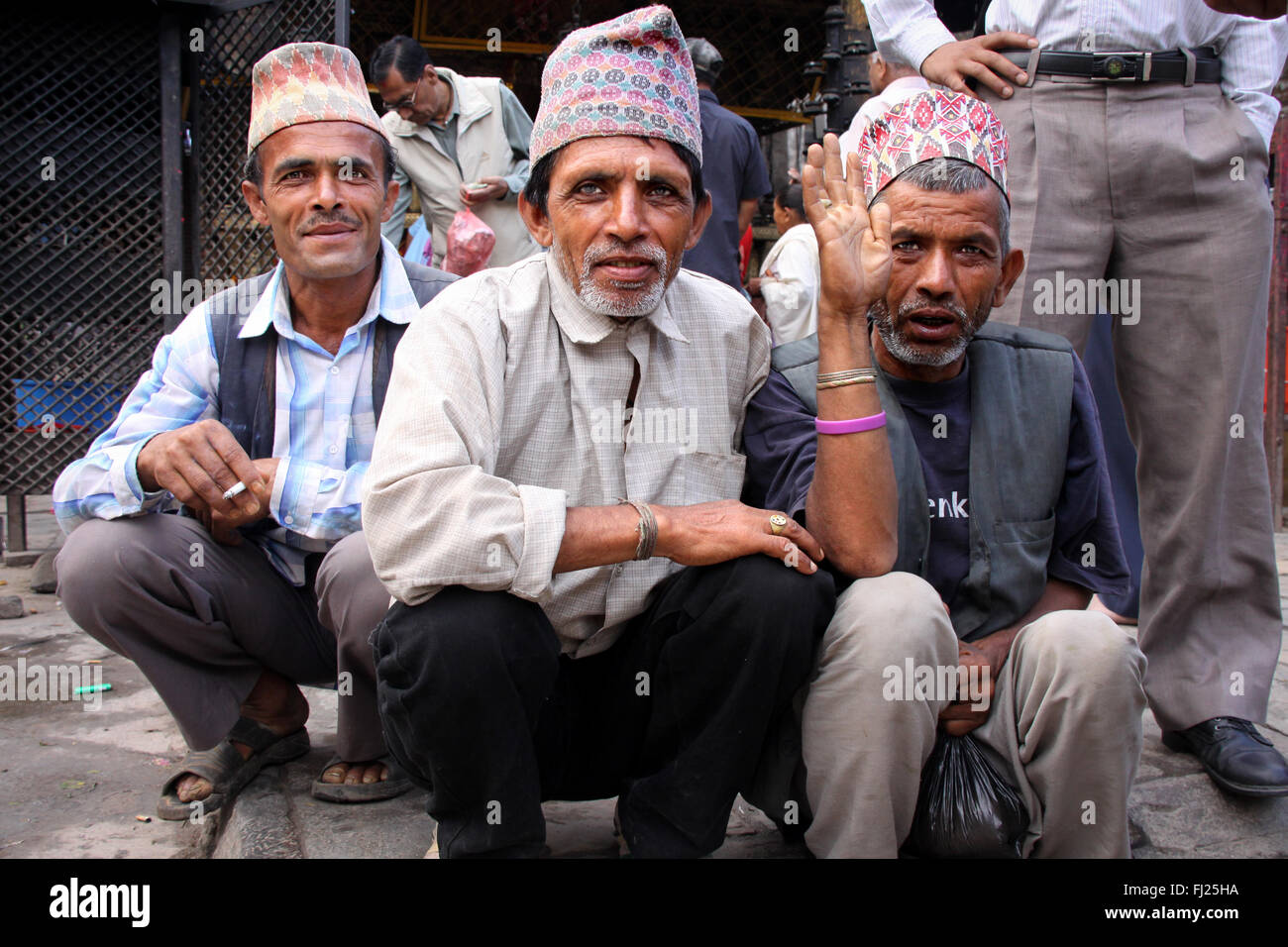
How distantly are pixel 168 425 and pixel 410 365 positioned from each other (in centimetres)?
92

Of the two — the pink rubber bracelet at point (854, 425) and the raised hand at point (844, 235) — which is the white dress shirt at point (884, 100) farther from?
the pink rubber bracelet at point (854, 425)

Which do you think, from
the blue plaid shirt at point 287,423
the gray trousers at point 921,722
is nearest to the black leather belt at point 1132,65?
the gray trousers at point 921,722

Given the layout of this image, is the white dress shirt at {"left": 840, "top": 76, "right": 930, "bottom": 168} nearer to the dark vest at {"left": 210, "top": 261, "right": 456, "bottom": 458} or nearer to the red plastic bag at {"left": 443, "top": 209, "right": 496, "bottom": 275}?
the red plastic bag at {"left": 443, "top": 209, "right": 496, "bottom": 275}

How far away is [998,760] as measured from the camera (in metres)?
2.00

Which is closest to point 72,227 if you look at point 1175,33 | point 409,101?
point 409,101

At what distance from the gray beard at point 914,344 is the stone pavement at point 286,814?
1.06 metres

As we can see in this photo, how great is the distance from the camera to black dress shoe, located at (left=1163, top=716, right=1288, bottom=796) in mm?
2408

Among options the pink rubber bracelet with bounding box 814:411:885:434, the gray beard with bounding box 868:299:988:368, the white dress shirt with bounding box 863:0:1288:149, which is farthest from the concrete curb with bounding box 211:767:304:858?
the white dress shirt with bounding box 863:0:1288:149

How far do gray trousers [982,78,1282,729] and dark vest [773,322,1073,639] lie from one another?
1.61ft

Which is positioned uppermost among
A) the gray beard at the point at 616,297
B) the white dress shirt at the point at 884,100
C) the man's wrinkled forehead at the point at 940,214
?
the white dress shirt at the point at 884,100

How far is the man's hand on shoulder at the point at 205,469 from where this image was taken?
7.72ft

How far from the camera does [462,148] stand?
5.20 m

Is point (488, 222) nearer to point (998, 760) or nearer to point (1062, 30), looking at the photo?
point (1062, 30)
